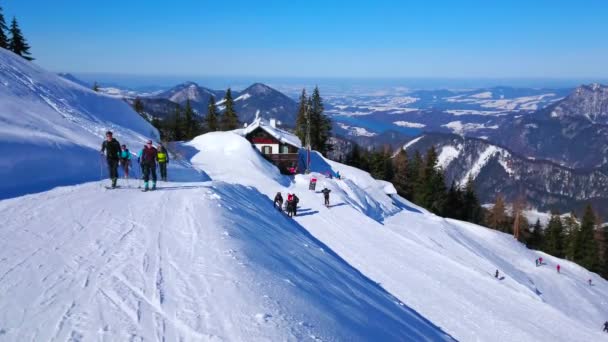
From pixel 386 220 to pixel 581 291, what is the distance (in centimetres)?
1833

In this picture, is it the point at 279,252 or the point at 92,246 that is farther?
the point at 279,252

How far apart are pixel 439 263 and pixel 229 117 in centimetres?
5029

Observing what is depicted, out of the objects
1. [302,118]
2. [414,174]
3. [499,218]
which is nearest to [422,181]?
[414,174]

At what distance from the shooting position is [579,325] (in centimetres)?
1538

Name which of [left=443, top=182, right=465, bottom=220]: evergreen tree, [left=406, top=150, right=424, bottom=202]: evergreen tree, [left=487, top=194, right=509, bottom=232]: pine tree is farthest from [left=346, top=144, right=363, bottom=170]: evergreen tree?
[left=487, top=194, right=509, bottom=232]: pine tree

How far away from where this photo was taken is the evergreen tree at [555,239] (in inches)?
2282

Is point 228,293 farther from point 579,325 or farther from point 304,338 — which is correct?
point 579,325

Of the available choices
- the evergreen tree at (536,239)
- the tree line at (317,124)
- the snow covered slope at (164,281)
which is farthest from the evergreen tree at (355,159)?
the snow covered slope at (164,281)

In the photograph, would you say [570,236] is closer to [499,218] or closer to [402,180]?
[499,218]

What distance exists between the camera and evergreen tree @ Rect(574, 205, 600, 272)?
52938 mm

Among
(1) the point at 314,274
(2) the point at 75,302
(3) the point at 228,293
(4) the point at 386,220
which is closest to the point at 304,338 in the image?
(3) the point at 228,293

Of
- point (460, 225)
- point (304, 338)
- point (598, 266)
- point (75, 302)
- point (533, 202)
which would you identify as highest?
point (75, 302)

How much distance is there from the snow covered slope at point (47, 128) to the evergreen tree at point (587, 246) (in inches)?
2369

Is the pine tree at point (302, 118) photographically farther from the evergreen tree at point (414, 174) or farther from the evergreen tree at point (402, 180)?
the evergreen tree at point (414, 174)
